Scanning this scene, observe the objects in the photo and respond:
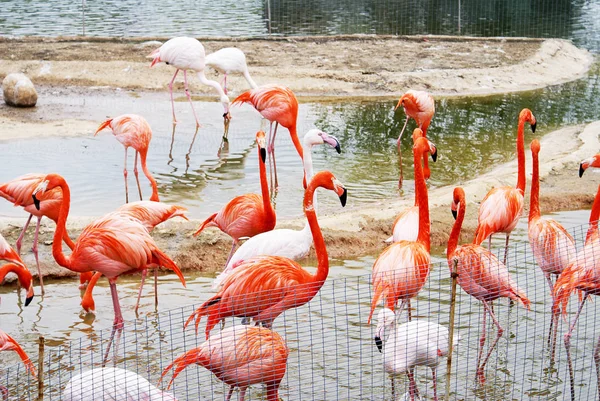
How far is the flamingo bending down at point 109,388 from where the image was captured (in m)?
3.62

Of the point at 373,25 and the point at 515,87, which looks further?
the point at 373,25

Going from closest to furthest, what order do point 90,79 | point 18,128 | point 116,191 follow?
1. point 116,191
2. point 18,128
3. point 90,79

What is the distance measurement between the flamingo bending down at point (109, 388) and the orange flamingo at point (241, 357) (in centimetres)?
22

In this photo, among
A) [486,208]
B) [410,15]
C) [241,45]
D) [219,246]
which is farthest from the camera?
[410,15]

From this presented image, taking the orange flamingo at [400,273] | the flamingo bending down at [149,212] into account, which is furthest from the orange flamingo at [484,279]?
the flamingo bending down at [149,212]

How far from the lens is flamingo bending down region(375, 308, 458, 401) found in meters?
4.10

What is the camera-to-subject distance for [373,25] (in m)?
19.1

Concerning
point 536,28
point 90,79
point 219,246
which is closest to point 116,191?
point 219,246

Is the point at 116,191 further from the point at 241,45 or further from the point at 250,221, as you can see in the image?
the point at 241,45

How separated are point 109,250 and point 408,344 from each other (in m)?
1.97

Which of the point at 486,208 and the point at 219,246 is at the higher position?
the point at 486,208

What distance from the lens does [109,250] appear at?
5016 millimetres

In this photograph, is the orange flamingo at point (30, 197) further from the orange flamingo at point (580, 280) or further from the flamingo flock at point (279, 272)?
the orange flamingo at point (580, 280)

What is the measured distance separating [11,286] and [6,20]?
14.4m
